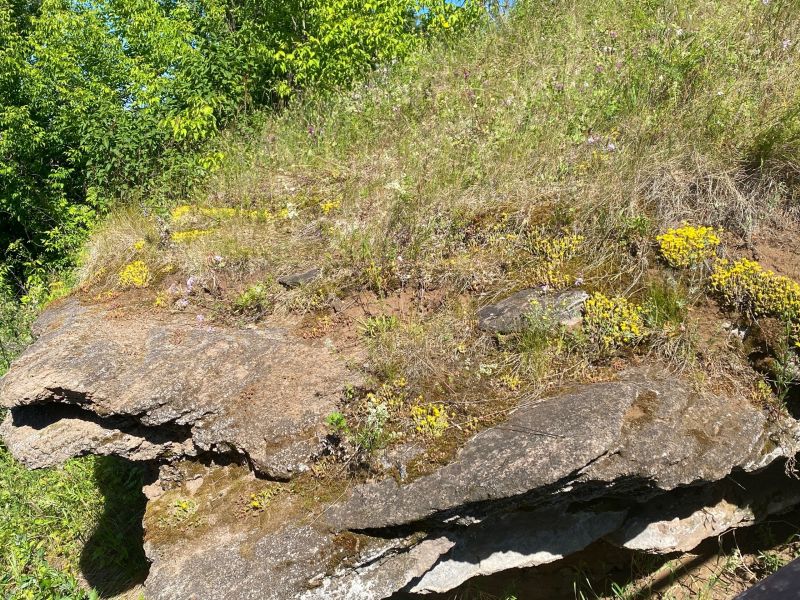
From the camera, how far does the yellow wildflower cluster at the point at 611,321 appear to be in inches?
152

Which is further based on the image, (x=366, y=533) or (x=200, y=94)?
(x=200, y=94)

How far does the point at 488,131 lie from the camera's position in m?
5.82

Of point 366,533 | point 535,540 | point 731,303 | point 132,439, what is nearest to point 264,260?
point 132,439

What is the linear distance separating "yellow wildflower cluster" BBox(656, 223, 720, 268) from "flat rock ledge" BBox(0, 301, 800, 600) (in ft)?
2.50

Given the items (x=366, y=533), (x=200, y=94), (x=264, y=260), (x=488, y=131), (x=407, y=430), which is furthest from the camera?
(x=200, y=94)

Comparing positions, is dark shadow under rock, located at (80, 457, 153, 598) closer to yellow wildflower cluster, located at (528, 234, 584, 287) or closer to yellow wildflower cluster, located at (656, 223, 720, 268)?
yellow wildflower cluster, located at (528, 234, 584, 287)

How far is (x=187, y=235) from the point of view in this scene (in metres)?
6.00

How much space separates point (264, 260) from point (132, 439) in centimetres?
178

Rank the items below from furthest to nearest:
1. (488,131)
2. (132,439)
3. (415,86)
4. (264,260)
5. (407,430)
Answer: (415,86)
(488,131)
(264,260)
(132,439)
(407,430)

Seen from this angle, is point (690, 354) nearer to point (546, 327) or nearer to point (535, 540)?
point (546, 327)

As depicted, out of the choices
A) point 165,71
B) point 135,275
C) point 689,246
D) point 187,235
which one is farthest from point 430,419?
point 165,71

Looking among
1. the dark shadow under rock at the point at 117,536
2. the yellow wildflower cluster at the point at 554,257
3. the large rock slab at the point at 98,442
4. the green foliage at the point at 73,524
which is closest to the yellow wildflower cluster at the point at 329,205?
the yellow wildflower cluster at the point at 554,257

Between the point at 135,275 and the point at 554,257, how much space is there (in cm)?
366

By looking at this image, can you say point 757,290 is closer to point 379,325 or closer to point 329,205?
point 379,325
